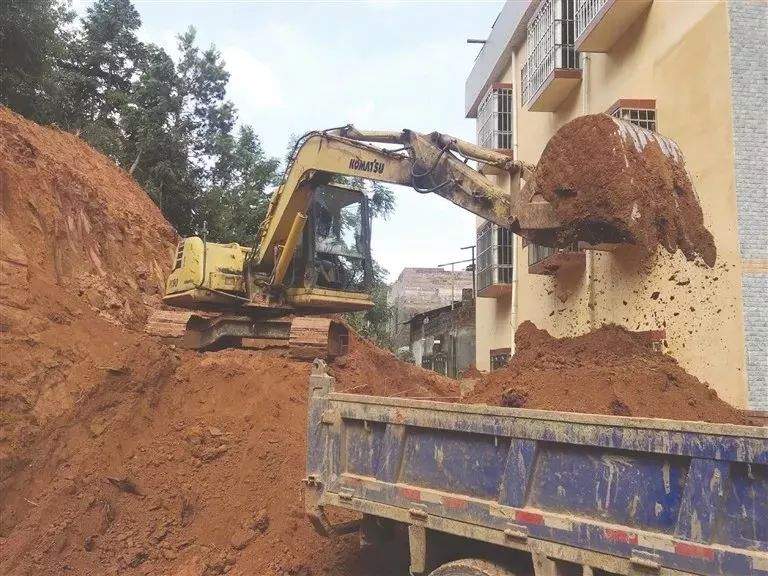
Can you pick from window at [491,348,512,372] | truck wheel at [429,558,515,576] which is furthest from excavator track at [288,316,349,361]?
truck wheel at [429,558,515,576]

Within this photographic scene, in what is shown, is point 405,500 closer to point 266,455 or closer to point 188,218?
point 266,455

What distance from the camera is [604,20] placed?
9.61 m

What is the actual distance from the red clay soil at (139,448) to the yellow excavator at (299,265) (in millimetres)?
710

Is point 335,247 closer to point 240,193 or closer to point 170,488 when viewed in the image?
point 170,488

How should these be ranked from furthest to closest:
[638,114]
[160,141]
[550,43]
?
[160,141], [550,43], [638,114]

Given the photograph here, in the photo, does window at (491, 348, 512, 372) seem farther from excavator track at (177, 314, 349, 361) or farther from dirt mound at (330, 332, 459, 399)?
excavator track at (177, 314, 349, 361)

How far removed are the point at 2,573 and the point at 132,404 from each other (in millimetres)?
2489

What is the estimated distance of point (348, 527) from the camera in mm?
4801

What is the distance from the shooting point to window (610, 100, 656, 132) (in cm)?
885

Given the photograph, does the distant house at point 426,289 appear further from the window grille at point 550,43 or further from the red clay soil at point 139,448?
the red clay soil at point 139,448

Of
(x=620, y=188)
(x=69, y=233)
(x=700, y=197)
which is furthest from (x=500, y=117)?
(x=620, y=188)

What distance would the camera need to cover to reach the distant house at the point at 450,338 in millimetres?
22906

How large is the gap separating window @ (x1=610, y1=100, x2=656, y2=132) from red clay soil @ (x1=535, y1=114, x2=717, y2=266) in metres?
2.69

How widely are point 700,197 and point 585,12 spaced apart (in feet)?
14.0
